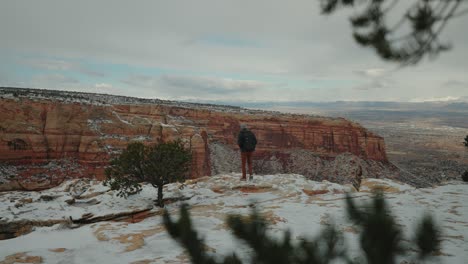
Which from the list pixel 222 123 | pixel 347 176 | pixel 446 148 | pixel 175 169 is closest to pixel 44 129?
pixel 222 123

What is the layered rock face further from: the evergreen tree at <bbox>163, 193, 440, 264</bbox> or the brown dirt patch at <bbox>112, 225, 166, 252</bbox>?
the evergreen tree at <bbox>163, 193, 440, 264</bbox>

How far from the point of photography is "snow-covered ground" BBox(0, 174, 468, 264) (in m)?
5.61

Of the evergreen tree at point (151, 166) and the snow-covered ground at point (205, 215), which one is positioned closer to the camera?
the snow-covered ground at point (205, 215)

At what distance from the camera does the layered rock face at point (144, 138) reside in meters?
27.0

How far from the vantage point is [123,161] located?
1128cm

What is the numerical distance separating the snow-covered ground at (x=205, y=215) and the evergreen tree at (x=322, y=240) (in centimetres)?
19

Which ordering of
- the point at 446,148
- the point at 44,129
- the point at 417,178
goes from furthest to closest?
1. the point at 446,148
2. the point at 417,178
3. the point at 44,129

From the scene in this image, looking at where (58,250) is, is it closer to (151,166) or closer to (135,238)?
(135,238)

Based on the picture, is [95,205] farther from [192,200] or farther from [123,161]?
[192,200]

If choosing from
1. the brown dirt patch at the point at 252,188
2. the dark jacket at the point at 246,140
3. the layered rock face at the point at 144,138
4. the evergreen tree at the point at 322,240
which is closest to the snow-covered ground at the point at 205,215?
the brown dirt patch at the point at 252,188

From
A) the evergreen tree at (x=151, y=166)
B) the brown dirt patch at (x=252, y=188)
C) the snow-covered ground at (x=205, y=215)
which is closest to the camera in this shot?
the snow-covered ground at (x=205, y=215)

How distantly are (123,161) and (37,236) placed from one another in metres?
4.27

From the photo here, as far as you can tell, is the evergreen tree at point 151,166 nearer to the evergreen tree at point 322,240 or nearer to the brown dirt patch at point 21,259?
the brown dirt patch at point 21,259

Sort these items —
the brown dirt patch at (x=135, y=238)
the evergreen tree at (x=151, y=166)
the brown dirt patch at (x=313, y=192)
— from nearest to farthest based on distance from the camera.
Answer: the brown dirt patch at (x=135, y=238), the evergreen tree at (x=151, y=166), the brown dirt patch at (x=313, y=192)
